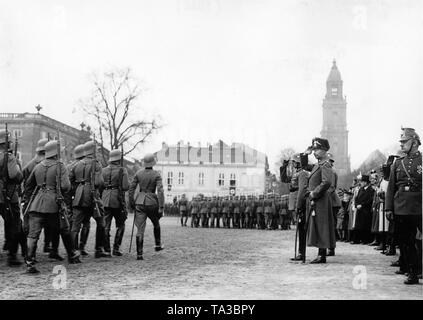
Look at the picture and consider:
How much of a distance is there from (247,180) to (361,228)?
2828 inches

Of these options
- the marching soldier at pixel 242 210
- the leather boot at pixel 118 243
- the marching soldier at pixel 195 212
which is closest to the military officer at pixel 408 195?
the leather boot at pixel 118 243

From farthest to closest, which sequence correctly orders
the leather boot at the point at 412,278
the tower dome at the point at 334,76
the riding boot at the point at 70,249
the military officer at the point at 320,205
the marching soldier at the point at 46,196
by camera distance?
the tower dome at the point at 334,76 < the military officer at the point at 320,205 < the riding boot at the point at 70,249 < the marching soldier at the point at 46,196 < the leather boot at the point at 412,278

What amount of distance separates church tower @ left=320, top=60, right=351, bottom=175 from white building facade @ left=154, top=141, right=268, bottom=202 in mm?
42351

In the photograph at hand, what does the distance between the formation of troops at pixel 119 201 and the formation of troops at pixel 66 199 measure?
17mm

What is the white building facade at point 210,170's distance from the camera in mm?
88312

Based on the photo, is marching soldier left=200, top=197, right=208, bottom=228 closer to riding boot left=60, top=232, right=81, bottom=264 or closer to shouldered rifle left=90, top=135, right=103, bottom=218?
shouldered rifle left=90, top=135, right=103, bottom=218

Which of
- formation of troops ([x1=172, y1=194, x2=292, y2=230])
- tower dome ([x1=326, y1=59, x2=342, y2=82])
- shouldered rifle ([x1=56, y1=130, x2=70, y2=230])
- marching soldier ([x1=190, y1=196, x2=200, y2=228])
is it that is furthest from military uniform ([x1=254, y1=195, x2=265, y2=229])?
tower dome ([x1=326, y1=59, x2=342, y2=82])

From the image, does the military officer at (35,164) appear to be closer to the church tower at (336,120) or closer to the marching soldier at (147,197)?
the marching soldier at (147,197)

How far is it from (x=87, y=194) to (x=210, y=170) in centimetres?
7920

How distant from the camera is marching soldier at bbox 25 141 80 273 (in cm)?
907

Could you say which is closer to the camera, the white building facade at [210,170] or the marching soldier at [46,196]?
the marching soldier at [46,196]

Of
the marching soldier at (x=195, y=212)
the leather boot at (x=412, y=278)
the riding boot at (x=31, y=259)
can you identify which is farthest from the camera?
the marching soldier at (x=195, y=212)
